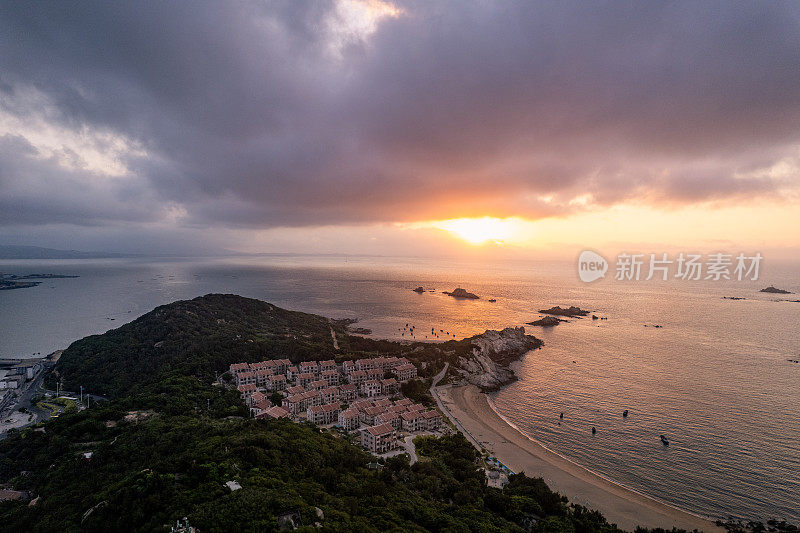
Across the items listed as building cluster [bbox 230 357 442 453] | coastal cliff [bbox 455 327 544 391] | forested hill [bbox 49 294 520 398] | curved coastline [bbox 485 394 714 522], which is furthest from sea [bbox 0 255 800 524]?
forested hill [bbox 49 294 520 398]

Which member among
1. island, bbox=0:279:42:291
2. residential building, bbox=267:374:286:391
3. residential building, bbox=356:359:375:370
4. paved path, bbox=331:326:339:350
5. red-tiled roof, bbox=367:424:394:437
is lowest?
island, bbox=0:279:42:291

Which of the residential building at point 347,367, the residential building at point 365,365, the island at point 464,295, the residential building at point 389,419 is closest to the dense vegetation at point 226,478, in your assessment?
the residential building at point 389,419

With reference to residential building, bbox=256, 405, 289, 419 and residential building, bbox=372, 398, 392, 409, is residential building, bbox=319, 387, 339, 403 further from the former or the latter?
residential building, bbox=256, 405, 289, 419

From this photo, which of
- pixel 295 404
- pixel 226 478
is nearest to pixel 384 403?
pixel 295 404

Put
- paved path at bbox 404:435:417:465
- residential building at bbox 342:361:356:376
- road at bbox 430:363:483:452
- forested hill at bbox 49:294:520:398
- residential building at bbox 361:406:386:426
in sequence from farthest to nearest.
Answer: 1. residential building at bbox 342:361:356:376
2. forested hill at bbox 49:294:520:398
3. residential building at bbox 361:406:386:426
4. road at bbox 430:363:483:452
5. paved path at bbox 404:435:417:465

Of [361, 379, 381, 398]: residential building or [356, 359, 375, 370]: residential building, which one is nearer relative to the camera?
[361, 379, 381, 398]: residential building

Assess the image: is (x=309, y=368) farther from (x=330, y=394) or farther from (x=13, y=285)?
(x=13, y=285)

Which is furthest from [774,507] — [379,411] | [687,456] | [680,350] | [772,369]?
[680,350]

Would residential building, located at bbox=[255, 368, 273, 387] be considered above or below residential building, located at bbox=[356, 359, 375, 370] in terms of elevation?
below
